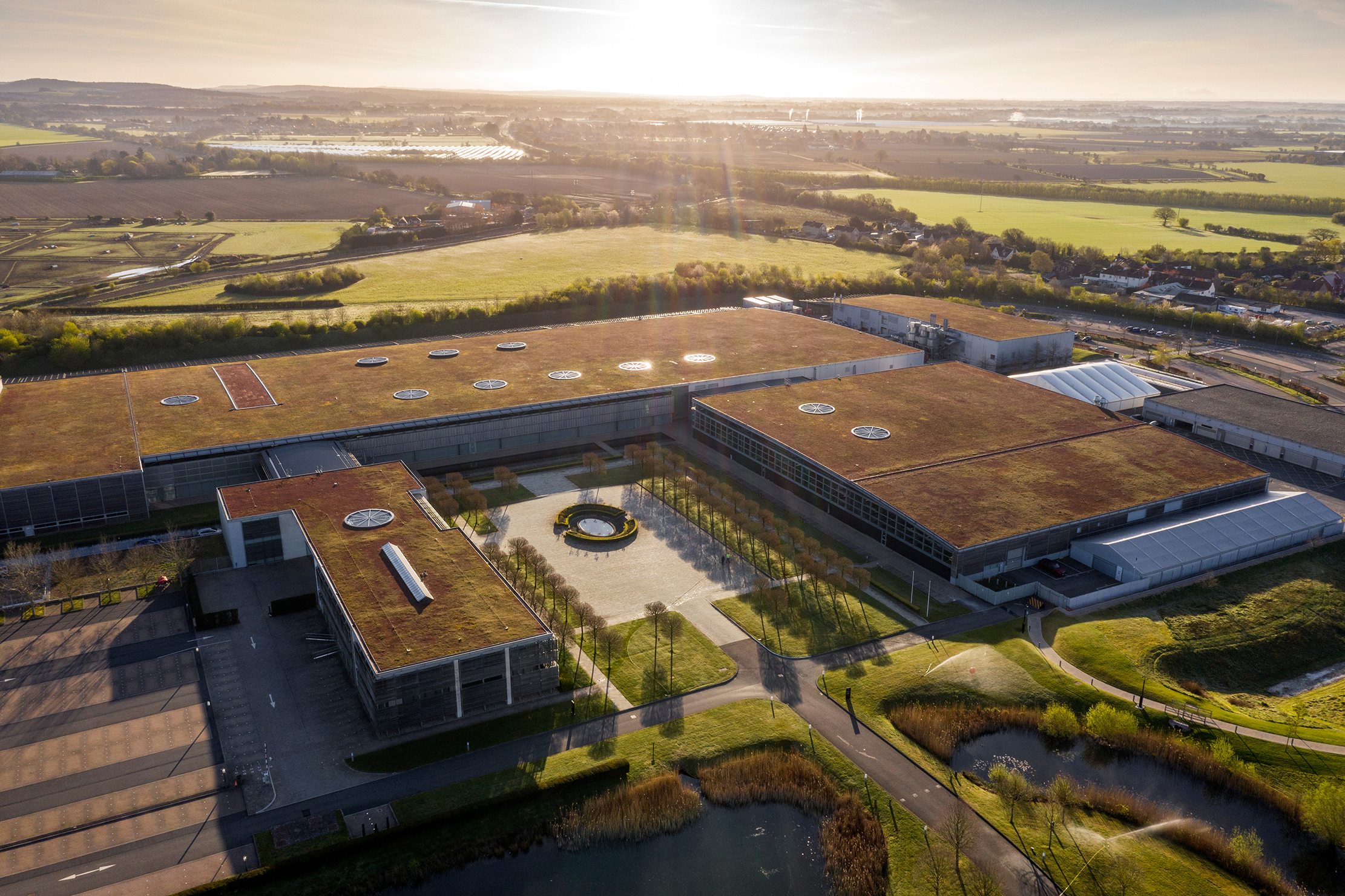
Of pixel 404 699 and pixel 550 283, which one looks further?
pixel 550 283

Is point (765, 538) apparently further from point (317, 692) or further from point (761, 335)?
point (761, 335)

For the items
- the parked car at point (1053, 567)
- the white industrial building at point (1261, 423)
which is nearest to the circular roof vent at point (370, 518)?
the parked car at point (1053, 567)

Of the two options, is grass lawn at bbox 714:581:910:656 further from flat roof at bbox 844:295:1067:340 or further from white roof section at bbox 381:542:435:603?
flat roof at bbox 844:295:1067:340

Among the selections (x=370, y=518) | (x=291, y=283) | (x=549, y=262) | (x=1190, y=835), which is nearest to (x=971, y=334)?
(x=1190, y=835)

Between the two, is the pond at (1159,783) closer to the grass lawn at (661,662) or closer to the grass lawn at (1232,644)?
the grass lawn at (1232,644)

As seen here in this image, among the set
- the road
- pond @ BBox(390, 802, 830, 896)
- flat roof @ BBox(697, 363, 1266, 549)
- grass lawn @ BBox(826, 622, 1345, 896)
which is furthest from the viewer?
flat roof @ BBox(697, 363, 1266, 549)

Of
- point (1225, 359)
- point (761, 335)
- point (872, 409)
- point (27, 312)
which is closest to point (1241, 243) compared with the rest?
point (1225, 359)

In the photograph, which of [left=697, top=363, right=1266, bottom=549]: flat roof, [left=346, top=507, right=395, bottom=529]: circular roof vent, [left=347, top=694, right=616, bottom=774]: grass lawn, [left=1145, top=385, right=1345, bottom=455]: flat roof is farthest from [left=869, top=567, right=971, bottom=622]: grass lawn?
[left=1145, top=385, right=1345, bottom=455]: flat roof
